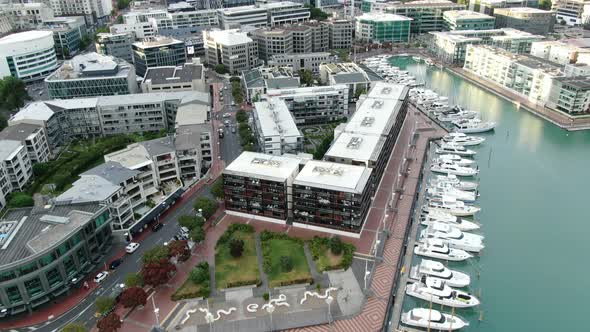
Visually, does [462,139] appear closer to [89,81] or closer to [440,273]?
[440,273]

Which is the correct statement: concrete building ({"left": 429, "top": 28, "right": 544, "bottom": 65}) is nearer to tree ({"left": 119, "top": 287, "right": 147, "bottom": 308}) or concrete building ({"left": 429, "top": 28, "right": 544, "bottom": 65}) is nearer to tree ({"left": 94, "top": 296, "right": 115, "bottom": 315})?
tree ({"left": 119, "top": 287, "right": 147, "bottom": 308})

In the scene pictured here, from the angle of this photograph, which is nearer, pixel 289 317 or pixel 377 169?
pixel 289 317

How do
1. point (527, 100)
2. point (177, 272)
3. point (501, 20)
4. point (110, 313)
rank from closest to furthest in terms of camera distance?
point (110, 313)
point (177, 272)
point (527, 100)
point (501, 20)

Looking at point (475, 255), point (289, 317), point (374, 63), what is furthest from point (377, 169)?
point (374, 63)

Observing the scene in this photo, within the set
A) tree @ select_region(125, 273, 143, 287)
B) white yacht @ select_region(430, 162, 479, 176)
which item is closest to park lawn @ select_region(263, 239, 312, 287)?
tree @ select_region(125, 273, 143, 287)

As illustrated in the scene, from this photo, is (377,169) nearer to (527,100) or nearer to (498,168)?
(498,168)

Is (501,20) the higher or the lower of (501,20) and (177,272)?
the higher

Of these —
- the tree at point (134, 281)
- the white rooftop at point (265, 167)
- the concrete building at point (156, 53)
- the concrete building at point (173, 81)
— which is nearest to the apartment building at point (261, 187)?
the white rooftop at point (265, 167)
